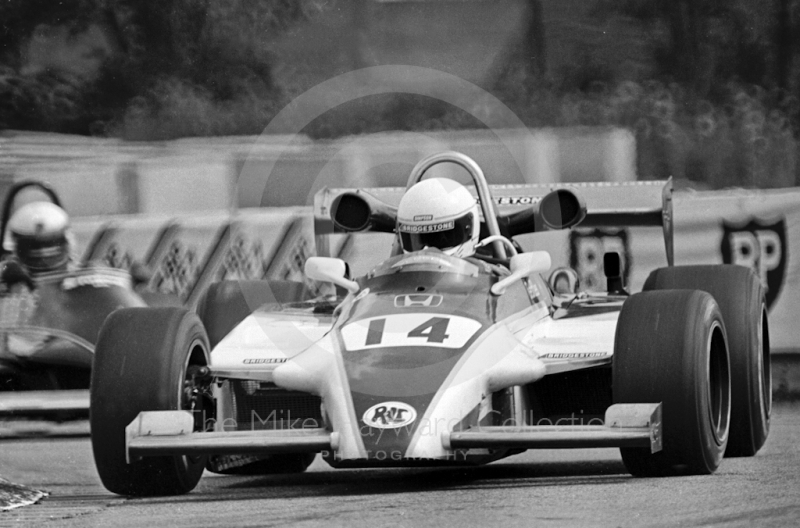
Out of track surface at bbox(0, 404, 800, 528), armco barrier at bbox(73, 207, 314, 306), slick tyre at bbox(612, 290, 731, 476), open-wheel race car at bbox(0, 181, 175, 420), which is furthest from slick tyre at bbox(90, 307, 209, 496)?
armco barrier at bbox(73, 207, 314, 306)

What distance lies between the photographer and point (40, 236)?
12.5 m

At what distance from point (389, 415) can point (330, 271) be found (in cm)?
154

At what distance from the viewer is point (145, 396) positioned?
6.82m

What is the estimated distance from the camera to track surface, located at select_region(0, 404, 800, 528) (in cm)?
548

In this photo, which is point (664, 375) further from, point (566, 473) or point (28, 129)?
point (28, 129)

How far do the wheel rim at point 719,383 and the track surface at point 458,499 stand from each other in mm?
217

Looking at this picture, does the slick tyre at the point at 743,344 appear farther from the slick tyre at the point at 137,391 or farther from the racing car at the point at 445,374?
the slick tyre at the point at 137,391

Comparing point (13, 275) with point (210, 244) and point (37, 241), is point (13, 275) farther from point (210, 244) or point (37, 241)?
point (210, 244)

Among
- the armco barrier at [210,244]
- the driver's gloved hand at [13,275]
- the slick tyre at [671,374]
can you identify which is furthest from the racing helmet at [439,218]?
the armco barrier at [210,244]

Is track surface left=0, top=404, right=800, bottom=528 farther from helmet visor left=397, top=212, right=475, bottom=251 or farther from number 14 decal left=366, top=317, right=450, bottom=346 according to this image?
helmet visor left=397, top=212, right=475, bottom=251

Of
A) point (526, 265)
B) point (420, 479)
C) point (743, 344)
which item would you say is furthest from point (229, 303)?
point (743, 344)

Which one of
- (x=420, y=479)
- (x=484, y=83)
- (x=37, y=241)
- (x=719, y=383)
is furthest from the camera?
(x=484, y=83)

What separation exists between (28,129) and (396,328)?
27.8 feet

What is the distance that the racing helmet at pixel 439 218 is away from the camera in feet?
25.6
